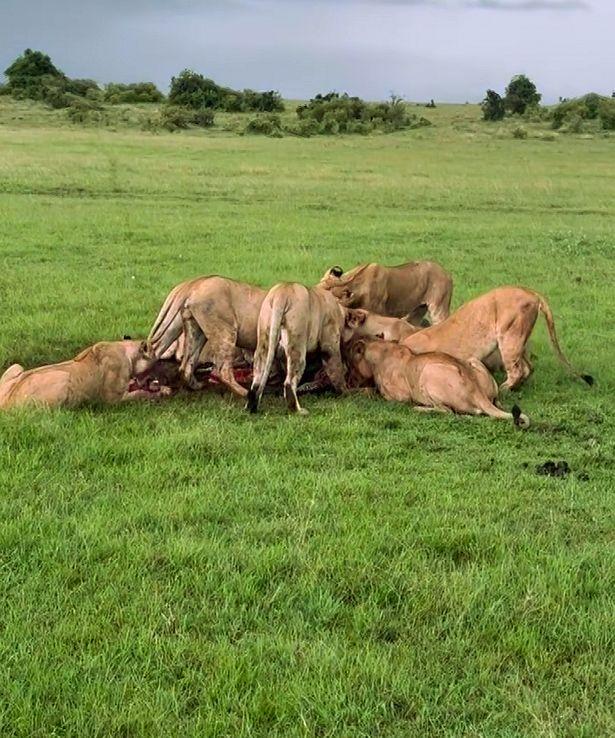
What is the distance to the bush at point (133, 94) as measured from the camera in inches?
2525

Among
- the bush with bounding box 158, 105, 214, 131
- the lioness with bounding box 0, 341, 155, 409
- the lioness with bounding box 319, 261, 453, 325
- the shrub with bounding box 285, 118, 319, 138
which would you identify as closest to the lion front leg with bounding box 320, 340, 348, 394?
the lioness with bounding box 0, 341, 155, 409

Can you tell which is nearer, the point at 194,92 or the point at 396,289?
the point at 396,289

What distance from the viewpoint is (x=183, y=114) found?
48.2 meters

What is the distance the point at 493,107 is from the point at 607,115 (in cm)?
873

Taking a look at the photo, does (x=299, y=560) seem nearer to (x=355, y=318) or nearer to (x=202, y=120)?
(x=355, y=318)

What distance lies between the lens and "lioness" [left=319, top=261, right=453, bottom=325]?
10.4 m

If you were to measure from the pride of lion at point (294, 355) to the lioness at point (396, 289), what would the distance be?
3.36 ft

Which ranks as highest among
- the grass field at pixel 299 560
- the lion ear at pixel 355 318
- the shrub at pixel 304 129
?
the shrub at pixel 304 129

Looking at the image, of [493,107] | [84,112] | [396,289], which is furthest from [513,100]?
[396,289]

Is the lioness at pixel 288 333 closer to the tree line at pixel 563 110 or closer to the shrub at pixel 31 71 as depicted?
the tree line at pixel 563 110

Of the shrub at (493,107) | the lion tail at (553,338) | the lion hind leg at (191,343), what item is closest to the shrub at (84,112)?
the shrub at (493,107)

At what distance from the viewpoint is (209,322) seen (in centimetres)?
826

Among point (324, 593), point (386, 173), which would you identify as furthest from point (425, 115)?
point (324, 593)

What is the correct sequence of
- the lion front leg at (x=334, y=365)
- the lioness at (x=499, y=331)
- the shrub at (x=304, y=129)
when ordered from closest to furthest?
the lion front leg at (x=334, y=365) < the lioness at (x=499, y=331) < the shrub at (x=304, y=129)
